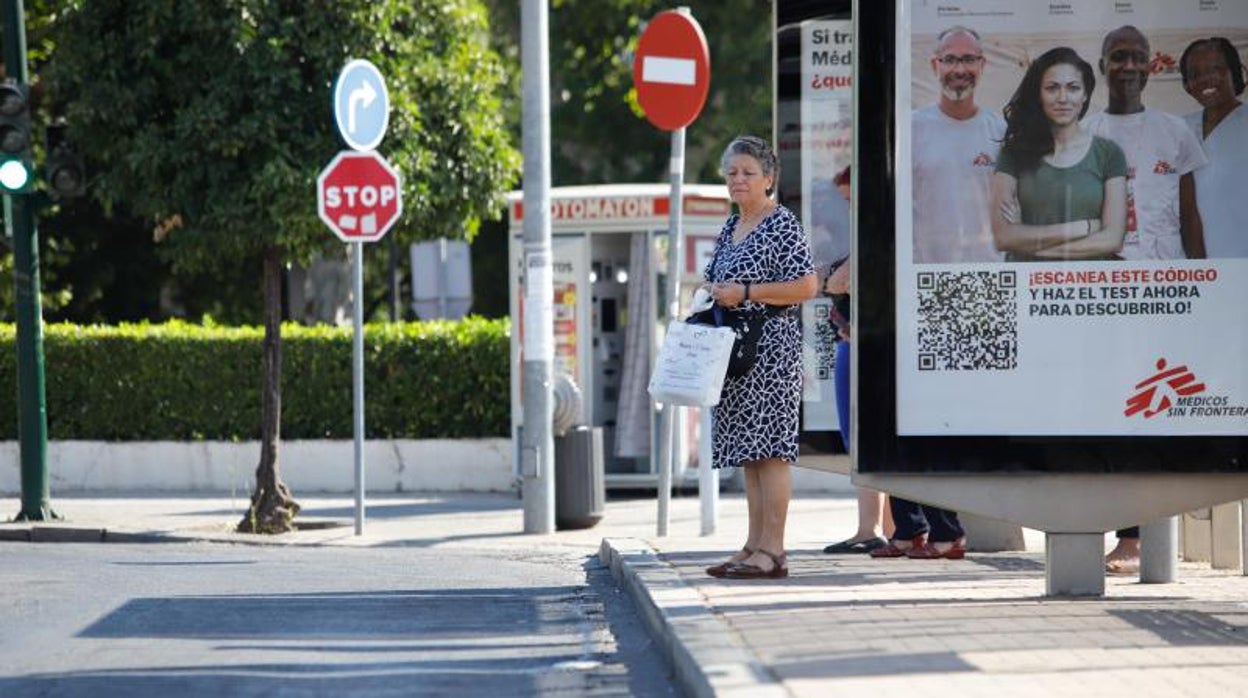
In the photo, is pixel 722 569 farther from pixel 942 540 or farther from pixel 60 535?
pixel 60 535

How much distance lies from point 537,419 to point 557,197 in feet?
13.2

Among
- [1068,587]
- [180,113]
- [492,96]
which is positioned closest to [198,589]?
[1068,587]

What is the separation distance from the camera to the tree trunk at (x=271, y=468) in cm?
1619

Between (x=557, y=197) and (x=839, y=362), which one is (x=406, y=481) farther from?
(x=839, y=362)

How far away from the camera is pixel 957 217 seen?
9.23 meters

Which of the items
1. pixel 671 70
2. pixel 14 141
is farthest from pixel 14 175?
pixel 671 70

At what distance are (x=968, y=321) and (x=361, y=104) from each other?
7.17 meters

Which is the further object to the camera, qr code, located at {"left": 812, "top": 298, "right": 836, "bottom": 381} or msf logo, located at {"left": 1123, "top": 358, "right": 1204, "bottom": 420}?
qr code, located at {"left": 812, "top": 298, "right": 836, "bottom": 381}

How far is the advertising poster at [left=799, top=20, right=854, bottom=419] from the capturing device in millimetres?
12297

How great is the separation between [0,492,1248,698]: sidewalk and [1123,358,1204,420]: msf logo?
0.77 meters

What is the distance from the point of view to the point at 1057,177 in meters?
9.22

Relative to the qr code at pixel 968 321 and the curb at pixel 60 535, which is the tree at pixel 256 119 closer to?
the curb at pixel 60 535

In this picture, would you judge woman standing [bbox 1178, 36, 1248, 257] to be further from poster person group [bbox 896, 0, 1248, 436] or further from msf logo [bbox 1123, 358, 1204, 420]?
msf logo [bbox 1123, 358, 1204, 420]

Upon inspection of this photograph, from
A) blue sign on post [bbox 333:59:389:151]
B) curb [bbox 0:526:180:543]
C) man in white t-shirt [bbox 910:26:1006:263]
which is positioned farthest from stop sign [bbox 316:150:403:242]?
man in white t-shirt [bbox 910:26:1006:263]
